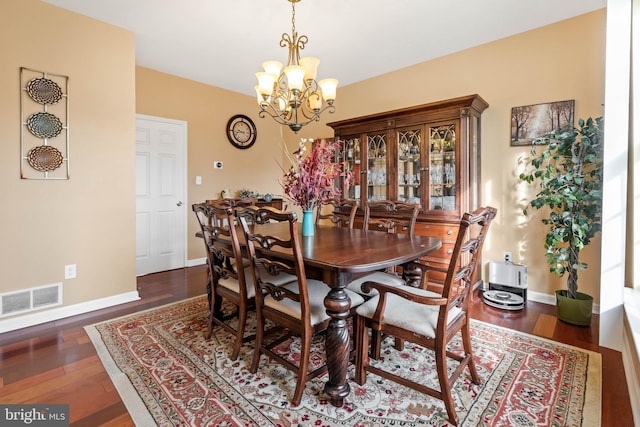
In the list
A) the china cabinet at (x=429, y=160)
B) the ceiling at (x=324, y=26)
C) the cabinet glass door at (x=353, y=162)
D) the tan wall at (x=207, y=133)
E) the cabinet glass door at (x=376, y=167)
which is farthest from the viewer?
the tan wall at (x=207, y=133)

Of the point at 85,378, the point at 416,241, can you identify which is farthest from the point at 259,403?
the point at 416,241

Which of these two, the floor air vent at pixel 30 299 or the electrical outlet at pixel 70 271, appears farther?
the electrical outlet at pixel 70 271

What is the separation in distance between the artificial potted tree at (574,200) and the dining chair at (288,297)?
6.04 ft

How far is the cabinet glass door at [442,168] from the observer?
308 cm

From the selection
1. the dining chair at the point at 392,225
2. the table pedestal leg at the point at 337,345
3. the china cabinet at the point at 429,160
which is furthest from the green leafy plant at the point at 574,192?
the table pedestal leg at the point at 337,345

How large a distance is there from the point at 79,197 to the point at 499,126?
4026 millimetres

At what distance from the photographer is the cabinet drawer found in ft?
10.0

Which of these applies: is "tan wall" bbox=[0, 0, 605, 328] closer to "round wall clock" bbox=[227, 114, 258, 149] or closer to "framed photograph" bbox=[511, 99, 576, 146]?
"framed photograph" bbox=[511, 99, 576, 146]

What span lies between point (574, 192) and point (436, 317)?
5.96 feet

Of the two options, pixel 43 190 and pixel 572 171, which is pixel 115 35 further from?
pixel 572 171

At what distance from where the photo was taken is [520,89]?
299cm

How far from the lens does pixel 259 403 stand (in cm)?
155

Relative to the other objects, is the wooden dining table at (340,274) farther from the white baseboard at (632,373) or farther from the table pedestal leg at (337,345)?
the white baseboard at (632,373)

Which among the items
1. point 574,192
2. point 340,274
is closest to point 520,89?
Result: point 574,192
